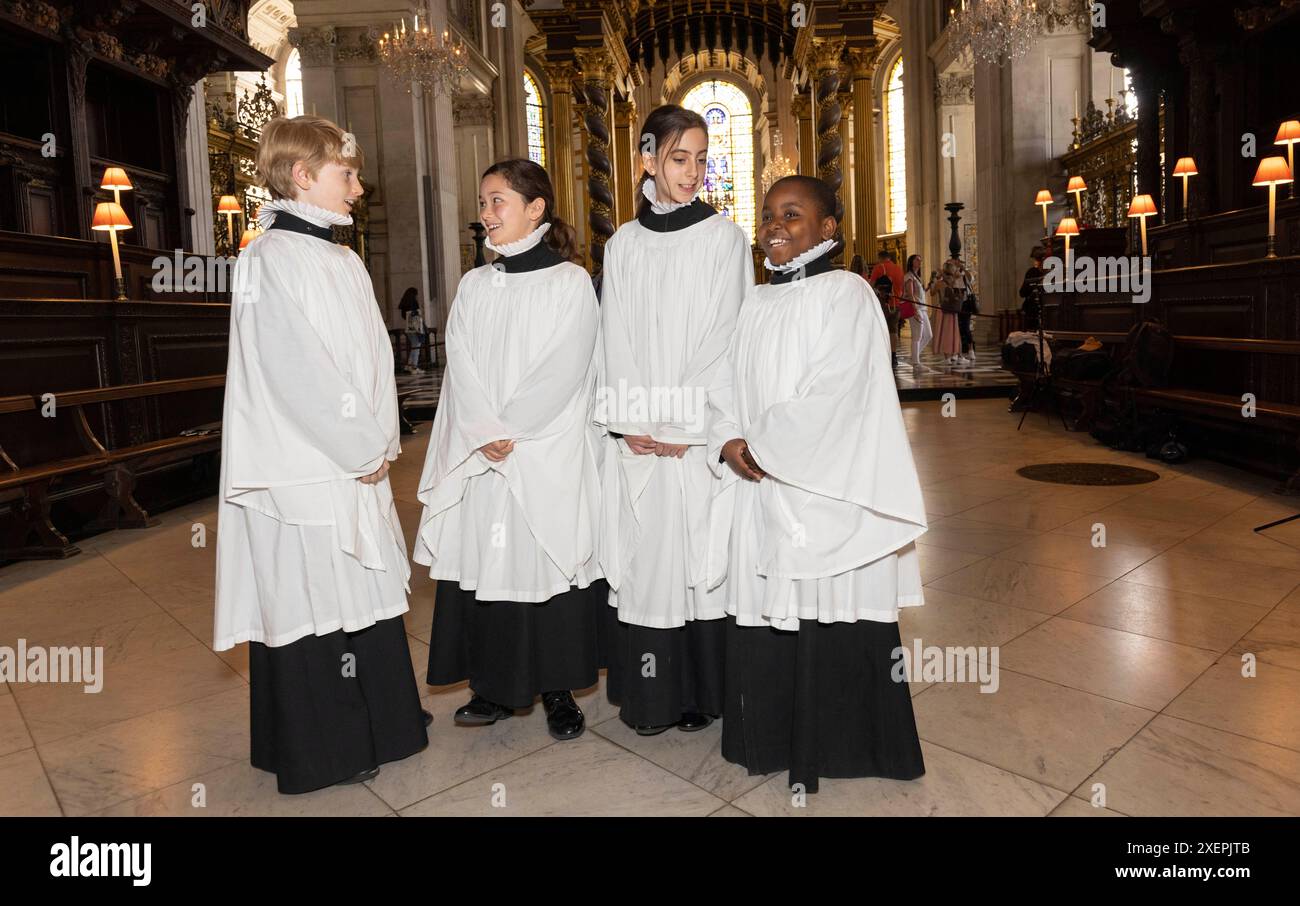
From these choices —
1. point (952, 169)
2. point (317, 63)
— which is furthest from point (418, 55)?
point (952, 169)

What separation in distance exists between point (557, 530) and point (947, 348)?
13.5 meters

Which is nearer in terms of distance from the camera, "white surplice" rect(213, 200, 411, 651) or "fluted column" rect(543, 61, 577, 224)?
"white surplice" rect(213, 200, 411, 651)

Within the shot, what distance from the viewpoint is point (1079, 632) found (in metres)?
3.56

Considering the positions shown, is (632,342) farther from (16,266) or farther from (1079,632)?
(16,266)

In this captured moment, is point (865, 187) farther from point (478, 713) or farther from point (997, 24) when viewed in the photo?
point (478, 713)

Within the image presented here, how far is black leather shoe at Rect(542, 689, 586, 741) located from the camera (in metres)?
2.82

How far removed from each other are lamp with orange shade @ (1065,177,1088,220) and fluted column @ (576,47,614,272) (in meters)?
8.41

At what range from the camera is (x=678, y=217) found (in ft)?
9.09

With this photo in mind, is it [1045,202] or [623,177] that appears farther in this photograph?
[1045,202]

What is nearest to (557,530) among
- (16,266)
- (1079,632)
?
(1079,632)

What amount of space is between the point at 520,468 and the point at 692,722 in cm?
94

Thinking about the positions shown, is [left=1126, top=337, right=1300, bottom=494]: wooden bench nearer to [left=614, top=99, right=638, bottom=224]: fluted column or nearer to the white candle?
[left=614, top=99, right=638, bottom=224]: fluted column

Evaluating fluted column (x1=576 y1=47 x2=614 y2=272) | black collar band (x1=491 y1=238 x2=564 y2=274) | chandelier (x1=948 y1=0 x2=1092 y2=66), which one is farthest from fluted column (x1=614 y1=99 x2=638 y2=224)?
black collar band (x1=491 y1=238 x2=564 y2=274)

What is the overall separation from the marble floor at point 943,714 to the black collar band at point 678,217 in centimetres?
153
